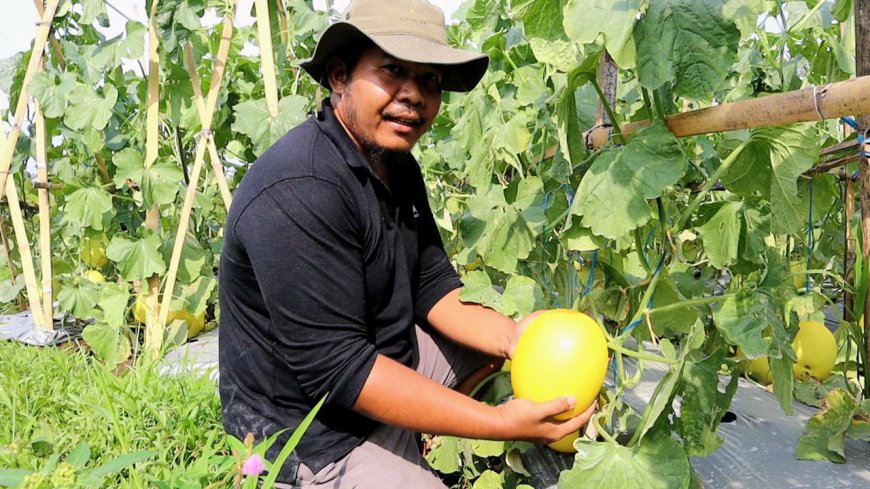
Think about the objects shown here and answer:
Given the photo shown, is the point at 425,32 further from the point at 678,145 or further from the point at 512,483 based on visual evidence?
the point at 512,483

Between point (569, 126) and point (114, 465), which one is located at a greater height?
point (569, 126)

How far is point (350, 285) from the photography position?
1.49 m

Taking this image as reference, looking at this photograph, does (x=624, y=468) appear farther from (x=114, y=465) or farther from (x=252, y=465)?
(x=114, y=465)

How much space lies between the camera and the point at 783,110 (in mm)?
1160

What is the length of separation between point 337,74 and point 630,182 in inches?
29.5

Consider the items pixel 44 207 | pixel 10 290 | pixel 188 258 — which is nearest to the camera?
pixel 188 258

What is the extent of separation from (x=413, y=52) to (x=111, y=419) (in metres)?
1.24

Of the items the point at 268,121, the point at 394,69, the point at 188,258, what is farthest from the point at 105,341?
the point at 394,69

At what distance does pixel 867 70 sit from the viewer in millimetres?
1688

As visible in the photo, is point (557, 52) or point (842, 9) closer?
point (557, 52)

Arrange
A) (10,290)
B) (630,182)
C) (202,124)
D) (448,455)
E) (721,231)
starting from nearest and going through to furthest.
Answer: (630,182), (721,231), (448,455), (202,124), (10,290)

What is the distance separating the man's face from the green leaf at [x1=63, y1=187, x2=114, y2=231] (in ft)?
5.77

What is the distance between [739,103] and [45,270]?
9.76 ft

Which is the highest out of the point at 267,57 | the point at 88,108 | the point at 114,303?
the point at 267,57
